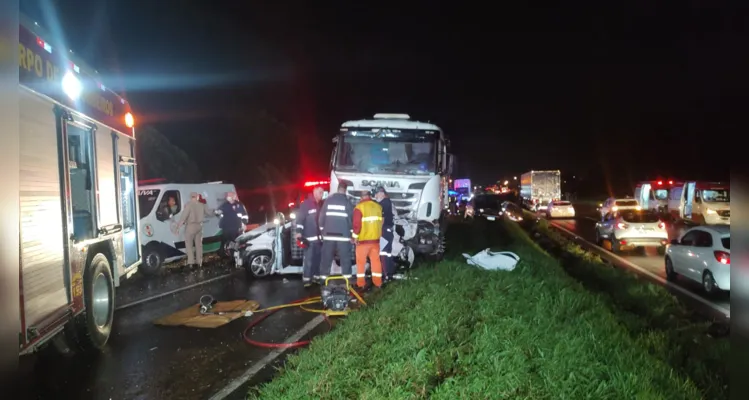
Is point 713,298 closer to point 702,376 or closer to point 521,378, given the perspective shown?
point 702,376

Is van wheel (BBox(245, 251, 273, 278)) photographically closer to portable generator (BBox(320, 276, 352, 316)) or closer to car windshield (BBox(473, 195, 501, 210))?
portable generator (BBox(320, 276, 352, 316))

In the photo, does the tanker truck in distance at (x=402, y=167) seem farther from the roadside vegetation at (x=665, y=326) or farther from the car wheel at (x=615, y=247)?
the car wheel at (x=615, y=247)

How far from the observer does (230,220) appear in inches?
540

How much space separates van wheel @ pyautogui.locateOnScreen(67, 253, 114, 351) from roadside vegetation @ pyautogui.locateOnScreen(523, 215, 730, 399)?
6025mm

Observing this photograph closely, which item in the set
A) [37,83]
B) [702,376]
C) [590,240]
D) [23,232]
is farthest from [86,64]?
[590,240]

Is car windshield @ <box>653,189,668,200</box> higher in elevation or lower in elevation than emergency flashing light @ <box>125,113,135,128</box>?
lower

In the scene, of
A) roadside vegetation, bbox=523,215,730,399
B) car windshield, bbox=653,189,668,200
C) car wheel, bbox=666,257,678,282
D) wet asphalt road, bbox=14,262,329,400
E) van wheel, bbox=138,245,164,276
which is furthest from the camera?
car windshield, bbox=653,189,668,200

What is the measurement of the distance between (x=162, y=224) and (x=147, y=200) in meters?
0.76

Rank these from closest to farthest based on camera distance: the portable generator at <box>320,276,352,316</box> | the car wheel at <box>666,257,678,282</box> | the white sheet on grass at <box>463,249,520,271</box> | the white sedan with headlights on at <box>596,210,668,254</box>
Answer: the portable generator at <box>320,276,352,316</box>, the white sheet on grass at <box>463,249,520,271</box>, the car wheel at <box>666,257,678,282</box>, the white sedan with headlights on at <box>596,210,668,254</box>

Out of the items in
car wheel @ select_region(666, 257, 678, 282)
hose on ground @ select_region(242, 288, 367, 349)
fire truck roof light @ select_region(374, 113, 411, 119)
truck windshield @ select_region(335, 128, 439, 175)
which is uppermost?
fire truck roof light @ select_region(374, 113, 411, 119)

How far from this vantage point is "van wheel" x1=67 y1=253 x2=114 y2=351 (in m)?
6.38

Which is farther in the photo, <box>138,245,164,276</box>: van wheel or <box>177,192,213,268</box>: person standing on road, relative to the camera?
<box>177,192,213,268</box>: person standing on road

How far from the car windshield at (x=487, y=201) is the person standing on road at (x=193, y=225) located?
63.8ft

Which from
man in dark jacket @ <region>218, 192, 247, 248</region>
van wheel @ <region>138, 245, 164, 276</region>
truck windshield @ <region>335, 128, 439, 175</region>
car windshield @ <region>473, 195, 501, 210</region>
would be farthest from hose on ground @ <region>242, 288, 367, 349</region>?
car windshield @ <region>473, 195, 501, 210</region>
